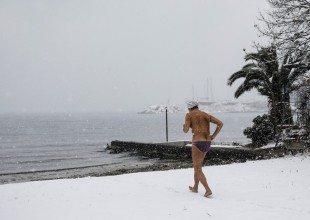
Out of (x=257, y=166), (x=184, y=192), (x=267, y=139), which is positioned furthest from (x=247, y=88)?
(x=184, y=192)

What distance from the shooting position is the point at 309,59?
48.5 ft

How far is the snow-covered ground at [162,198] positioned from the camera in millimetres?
6297

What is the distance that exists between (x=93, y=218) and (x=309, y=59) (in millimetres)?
12055

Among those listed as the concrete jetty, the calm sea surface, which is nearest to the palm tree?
the concrete jetty

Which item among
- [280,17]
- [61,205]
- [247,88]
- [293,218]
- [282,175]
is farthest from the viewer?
[247,88]

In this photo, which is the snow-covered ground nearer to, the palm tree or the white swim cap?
the white swim cap

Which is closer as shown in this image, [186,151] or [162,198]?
[162,198]

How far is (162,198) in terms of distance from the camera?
755 cm

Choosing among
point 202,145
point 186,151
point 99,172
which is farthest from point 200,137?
point 186,151

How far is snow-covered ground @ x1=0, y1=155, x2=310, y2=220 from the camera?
6.30 meters

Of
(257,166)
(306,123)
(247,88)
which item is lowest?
(257,166)

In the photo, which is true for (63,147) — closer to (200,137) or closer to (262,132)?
(262,132)

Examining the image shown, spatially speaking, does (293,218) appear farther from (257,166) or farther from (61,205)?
(257,166)

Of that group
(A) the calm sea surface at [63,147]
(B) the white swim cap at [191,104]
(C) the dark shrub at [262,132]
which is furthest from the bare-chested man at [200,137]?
(A) the calm sea surface at [63,147]
